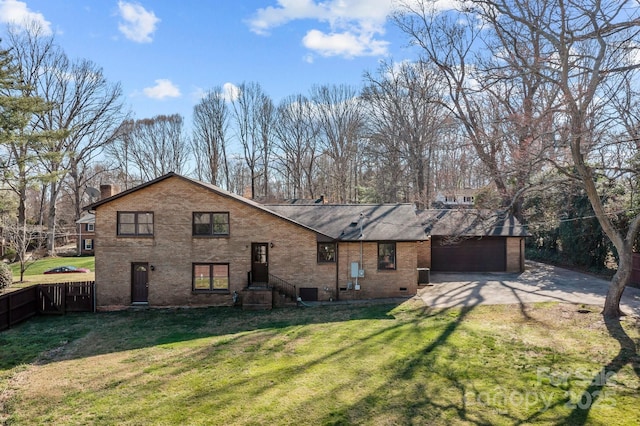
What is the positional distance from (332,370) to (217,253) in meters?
9.38

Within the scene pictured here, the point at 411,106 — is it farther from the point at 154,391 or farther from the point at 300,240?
the point at 154,391

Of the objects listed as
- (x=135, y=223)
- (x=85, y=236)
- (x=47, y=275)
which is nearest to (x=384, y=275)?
(x=135, y=223)

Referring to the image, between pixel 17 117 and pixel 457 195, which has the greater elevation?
pixel 17 117

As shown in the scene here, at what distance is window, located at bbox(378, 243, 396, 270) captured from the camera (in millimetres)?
17438

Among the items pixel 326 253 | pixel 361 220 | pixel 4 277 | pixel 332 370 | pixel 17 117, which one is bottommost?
pixel 332 370

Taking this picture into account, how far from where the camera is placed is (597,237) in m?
21.8

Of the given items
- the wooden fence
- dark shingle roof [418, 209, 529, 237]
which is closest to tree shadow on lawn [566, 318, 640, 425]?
dark shingle roof [418, 209, 529, 237]

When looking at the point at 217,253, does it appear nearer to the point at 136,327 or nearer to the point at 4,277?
the point at 136,327

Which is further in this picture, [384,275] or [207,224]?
[384,275]

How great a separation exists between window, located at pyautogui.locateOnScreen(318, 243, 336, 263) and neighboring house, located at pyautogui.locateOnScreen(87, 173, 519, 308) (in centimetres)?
5

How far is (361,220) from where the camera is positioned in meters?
18.8

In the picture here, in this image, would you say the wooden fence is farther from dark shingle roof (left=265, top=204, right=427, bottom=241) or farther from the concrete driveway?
the concrete driveway

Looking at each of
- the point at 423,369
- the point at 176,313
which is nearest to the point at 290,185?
the point at 176,313

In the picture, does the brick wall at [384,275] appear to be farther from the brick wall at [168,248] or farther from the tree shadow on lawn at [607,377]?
the tree shadow on lawn at [607,377]
